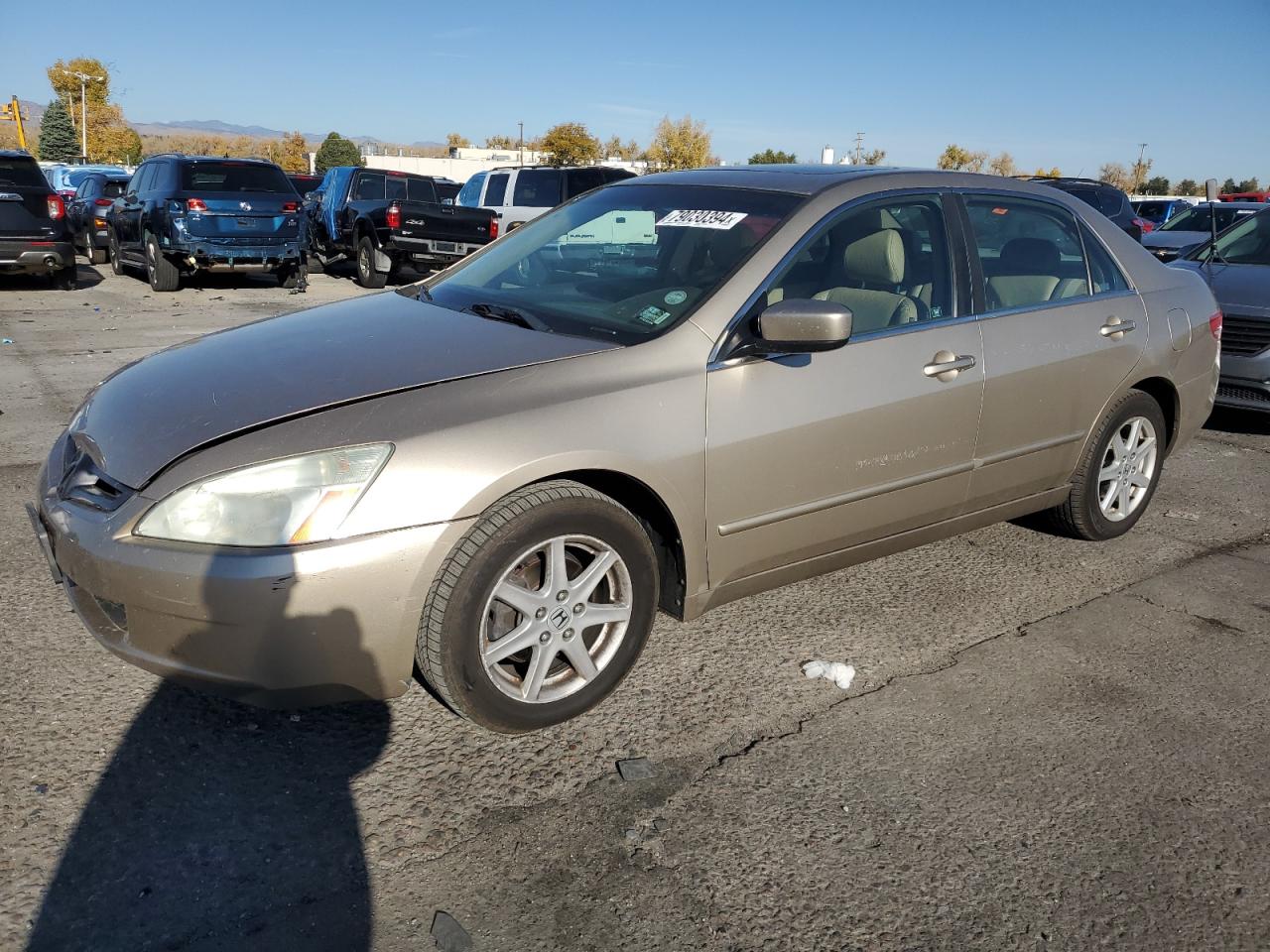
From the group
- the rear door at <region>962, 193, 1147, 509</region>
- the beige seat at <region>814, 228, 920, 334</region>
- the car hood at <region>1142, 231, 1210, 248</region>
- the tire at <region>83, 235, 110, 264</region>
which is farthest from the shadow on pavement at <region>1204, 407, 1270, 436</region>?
the tire at <region>83, 235, 110, 264</region>

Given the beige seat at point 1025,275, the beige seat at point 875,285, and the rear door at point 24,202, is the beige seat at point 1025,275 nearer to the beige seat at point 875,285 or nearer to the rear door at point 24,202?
the beige seat at point 875,285

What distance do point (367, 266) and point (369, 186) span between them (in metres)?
2.28

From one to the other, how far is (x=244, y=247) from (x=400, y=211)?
2.28 m

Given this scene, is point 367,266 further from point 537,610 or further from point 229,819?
point 229,819

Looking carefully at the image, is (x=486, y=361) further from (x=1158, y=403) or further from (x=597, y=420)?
(x=1158, y=403)

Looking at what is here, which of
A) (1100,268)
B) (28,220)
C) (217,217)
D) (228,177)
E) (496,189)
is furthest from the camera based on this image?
(496,189)

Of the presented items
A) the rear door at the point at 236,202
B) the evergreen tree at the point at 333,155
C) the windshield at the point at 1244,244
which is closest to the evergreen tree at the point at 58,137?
the evergreen tree at the point at 333,155

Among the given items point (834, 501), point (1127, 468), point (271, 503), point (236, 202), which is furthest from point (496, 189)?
point (271, 503)

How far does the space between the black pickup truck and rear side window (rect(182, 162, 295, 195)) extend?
1.26 m

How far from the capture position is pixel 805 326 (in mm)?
3188

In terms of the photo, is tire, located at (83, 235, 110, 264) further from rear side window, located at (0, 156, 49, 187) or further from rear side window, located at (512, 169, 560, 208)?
rear side window, located at (512, 169, 560, 208)

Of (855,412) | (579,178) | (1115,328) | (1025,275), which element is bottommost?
(855,412)

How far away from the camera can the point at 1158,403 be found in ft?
16.3

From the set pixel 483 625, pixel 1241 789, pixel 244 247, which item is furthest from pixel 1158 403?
pixel 244 247
